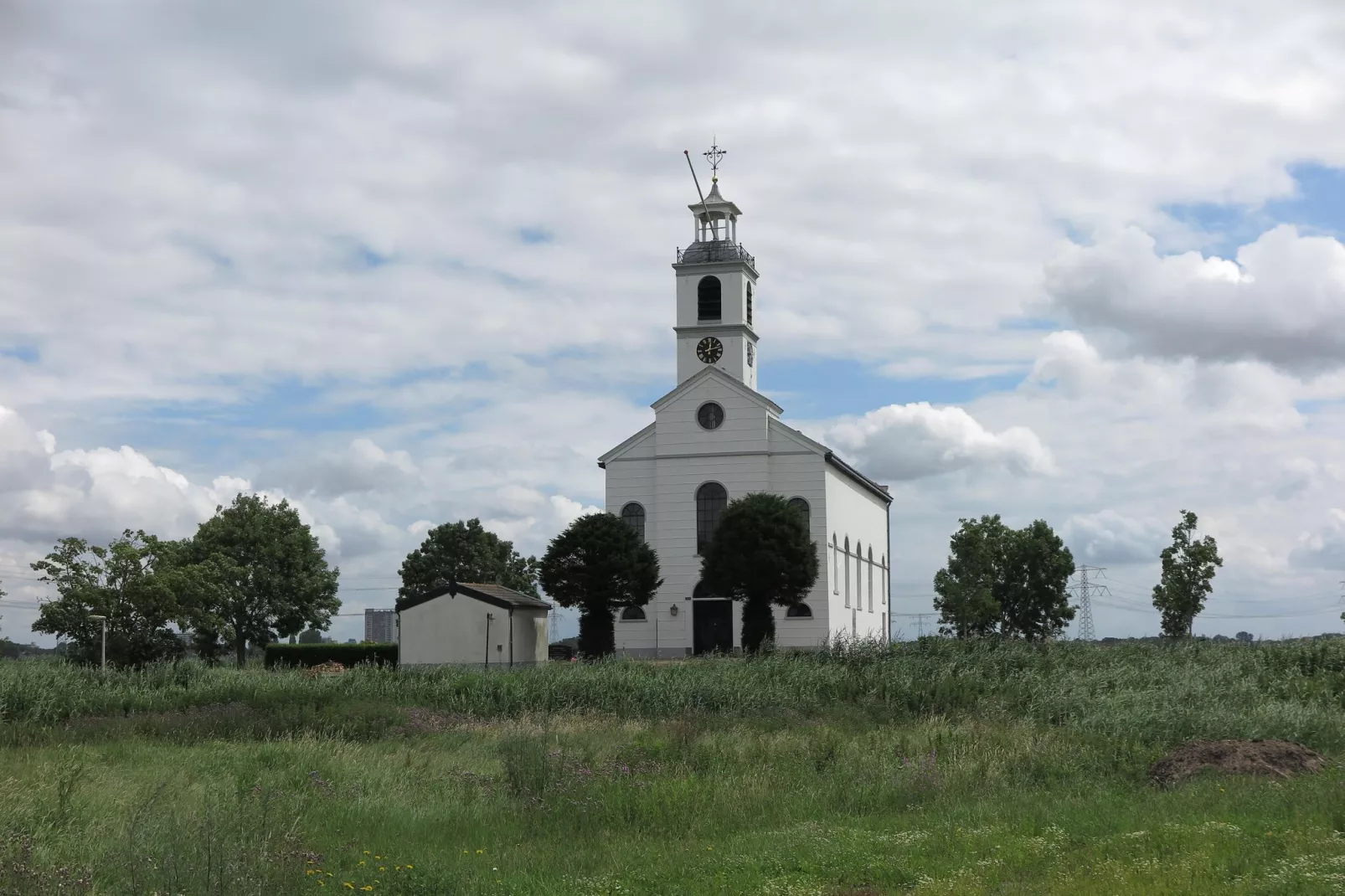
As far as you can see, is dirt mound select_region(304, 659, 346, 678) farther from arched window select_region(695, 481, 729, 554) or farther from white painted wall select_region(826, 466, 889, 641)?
white painted wall select_region(826, 466, 889, 641)

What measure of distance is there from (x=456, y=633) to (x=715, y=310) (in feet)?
76.1

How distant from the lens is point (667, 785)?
1616 cm

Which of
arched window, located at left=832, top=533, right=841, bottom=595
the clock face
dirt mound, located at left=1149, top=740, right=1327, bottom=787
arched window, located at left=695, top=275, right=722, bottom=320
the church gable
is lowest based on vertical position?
dirt mound, located at left=1149, top=740, right=1327, bottom=787

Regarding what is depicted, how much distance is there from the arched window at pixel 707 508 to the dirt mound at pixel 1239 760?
41.2 metres

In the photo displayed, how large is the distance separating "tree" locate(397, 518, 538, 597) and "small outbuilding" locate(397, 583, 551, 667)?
116 feet

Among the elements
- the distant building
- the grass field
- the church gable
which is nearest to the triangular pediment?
the church gable

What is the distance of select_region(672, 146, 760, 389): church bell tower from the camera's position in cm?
6144

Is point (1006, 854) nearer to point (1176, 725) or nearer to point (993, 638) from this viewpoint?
point (1176, 725)

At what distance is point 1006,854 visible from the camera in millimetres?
11359

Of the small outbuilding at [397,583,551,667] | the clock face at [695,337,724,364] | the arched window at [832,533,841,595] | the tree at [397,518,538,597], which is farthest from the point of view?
the tree at [397,518,538,597]

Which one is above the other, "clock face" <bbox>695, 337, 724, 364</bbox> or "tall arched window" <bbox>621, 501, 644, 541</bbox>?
"clock face" <bbox>695, 337, 724, 364</bbox>

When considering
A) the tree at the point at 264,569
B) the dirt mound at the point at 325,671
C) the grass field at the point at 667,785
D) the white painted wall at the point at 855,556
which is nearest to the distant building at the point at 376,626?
the tree at the point at 264,569

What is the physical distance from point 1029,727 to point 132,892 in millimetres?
14920

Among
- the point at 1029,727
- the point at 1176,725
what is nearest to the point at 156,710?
the point at 1029,727
